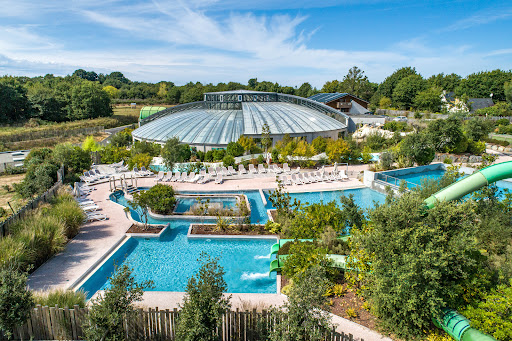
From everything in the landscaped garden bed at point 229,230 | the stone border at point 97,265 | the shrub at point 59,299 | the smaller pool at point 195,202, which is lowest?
the stone border at point 97,265

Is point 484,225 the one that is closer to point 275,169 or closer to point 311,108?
point 275,169

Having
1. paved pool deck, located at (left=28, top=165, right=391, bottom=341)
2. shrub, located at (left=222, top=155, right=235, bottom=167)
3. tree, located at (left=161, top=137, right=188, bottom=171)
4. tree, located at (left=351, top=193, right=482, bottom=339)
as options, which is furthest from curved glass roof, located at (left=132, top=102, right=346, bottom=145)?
tree, located at (left=351, top=193, right=482, bottom=339)

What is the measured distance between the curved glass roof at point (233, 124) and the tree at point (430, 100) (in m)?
33.8

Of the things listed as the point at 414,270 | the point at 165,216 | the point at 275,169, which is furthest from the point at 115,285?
the point at 275,169

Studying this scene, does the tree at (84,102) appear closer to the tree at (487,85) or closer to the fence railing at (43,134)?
the fence railing at (43,134)

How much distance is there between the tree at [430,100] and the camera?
187 feet

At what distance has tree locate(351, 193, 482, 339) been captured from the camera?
252 inches

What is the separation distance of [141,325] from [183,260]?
15.4 feet

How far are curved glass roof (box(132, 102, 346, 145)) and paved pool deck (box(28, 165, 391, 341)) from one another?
798 cm

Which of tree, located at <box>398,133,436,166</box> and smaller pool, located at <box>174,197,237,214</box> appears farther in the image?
tree, located at <box>398,133,436,166</box>

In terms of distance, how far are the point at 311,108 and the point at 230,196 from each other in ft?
72.0

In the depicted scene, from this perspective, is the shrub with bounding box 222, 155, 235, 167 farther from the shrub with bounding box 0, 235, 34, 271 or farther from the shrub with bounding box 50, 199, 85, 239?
the shrub with bounding box 0, 235, 34, 271

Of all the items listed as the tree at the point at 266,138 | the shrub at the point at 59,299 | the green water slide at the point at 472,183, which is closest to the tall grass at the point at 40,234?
the shrub at the point at 59,299

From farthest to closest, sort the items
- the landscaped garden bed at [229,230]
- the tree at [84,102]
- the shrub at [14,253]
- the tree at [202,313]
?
1. the tree at [84,102]
2. the landscaped garden bed at [229,230]
3. the shrub at [14,253]
4. the tree at [202,313]
